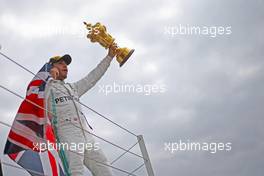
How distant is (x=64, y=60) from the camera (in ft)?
11.4

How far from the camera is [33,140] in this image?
2.71 meters

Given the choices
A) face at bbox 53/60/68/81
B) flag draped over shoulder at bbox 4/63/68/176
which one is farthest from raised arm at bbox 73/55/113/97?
flag draped over shoulder at bbox 4/63/68/176

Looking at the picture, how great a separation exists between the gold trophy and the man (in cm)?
30

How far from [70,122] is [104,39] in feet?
2.94

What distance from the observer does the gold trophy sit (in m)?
3.62

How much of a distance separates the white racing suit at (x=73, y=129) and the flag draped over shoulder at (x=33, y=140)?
0.12m

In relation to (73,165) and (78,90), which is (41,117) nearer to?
(73,165)

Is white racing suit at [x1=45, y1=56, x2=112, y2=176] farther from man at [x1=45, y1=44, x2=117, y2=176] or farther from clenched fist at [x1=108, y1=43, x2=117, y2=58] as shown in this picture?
clenched fist at [x1=108, y1=43, x2=117, y2=58]

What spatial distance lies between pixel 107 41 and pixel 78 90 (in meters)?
0.49

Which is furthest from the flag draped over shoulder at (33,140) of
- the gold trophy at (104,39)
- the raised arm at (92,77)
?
the gold trophy at (104,39)

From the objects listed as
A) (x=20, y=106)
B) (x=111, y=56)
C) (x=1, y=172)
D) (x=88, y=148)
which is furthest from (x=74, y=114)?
(x=1, y=172)

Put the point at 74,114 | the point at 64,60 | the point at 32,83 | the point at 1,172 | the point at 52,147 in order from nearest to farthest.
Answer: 1. the point at 1,172
2. the point at 52,147
3. the point at 32,83
4. the point at 74,114
5. the point at 64,60

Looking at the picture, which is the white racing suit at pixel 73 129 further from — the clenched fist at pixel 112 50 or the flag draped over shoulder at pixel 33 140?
the clenched fist at pixel 112 50

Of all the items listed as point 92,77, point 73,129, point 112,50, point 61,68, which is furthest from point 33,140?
point 112,50
